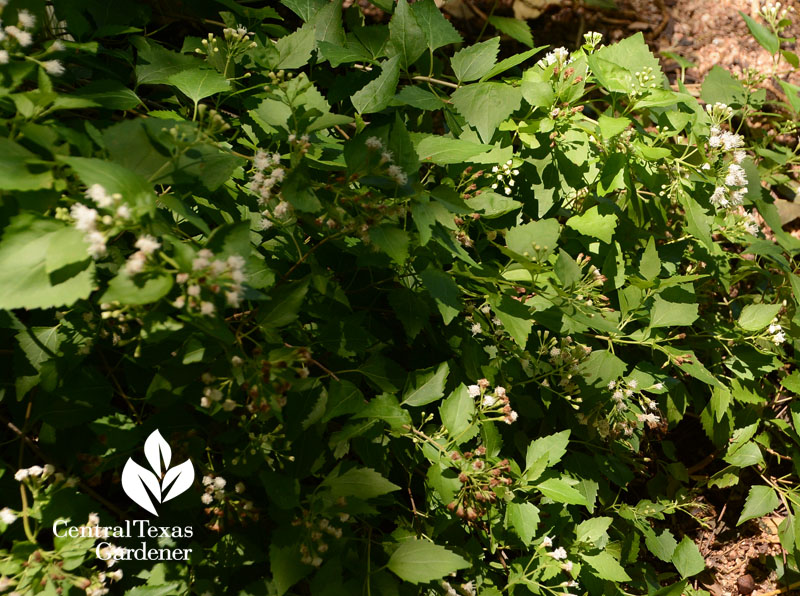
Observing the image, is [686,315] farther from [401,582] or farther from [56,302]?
[56,302]

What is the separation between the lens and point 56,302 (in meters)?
0.90

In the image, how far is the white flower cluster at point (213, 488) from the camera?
1326 millimetres

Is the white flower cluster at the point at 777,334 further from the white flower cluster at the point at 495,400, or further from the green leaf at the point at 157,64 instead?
the green leaf at the point at 157,64

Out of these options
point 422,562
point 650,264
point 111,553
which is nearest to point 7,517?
point 111,553

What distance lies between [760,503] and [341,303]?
1996mm

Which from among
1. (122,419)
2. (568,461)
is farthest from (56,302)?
(568,461)

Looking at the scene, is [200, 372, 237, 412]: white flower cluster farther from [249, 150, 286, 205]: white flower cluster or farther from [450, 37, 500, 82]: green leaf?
[450, 37, 500, 82]: green leaf

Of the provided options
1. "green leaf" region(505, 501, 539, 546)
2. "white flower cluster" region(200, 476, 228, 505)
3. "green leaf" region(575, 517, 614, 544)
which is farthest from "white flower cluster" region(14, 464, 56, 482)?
"green leaf" region(575, 517, 614, 544)

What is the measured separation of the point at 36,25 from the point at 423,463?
4.88 ft

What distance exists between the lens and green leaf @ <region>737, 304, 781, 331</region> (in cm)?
215

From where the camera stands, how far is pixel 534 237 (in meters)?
1.67

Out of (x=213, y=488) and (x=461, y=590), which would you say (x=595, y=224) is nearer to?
(x=461, y=590)

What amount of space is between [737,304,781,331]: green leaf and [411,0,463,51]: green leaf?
1483 mm

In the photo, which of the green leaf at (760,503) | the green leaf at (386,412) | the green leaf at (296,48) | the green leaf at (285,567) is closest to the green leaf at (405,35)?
the green leaf at (296,48)
